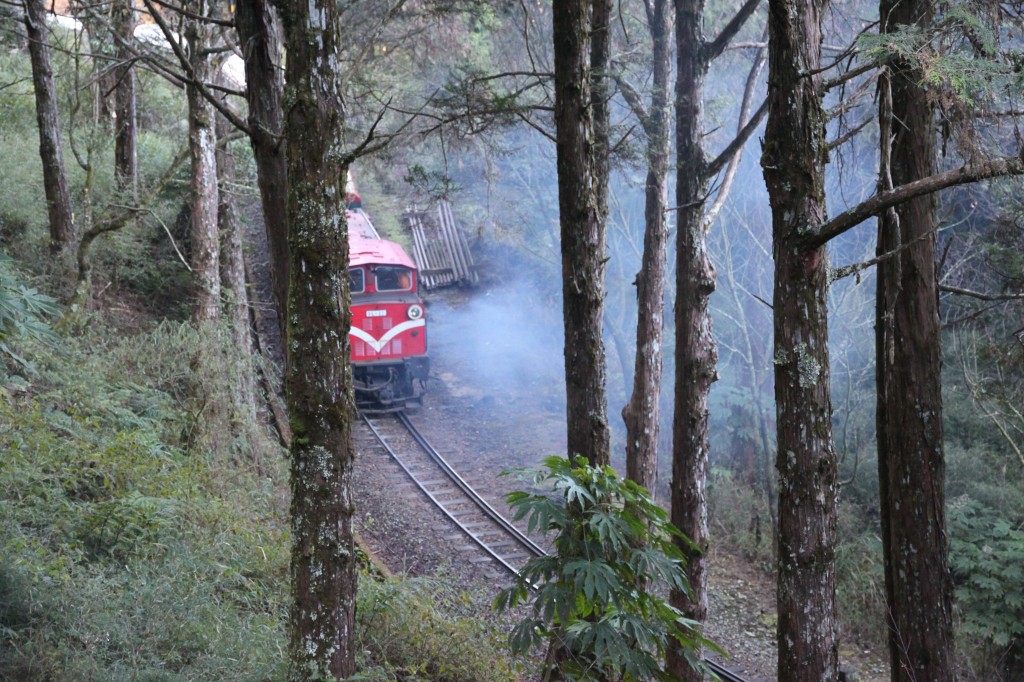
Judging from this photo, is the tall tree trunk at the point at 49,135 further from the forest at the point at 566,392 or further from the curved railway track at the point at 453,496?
Result: the curved railway track at the point at 453,496

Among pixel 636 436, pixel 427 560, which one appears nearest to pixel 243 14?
pixel 636 436

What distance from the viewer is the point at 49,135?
35.2 feet

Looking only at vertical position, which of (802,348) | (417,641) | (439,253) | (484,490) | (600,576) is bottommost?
(484,490)

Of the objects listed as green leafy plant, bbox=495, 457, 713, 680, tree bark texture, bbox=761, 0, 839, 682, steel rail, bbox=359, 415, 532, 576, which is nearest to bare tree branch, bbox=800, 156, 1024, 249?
tree bark texture, bbox=761, 0, 839, 682

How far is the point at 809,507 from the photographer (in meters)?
4.19

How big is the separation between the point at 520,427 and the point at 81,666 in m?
14.0

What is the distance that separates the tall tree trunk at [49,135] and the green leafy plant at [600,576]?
32.9 ft

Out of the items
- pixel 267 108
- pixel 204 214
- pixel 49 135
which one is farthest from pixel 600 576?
pixel 49 135

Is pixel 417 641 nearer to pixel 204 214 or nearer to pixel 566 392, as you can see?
pixel 566 392

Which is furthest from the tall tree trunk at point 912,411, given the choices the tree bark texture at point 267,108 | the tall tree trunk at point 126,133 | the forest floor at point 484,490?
the tall tree trunk at point 126,133

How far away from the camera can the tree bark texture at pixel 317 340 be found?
14.2ft

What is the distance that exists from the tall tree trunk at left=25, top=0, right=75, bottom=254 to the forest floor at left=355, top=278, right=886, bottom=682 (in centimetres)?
599

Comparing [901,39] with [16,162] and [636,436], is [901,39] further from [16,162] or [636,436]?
[16,162]

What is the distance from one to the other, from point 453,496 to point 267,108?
8.95 m
